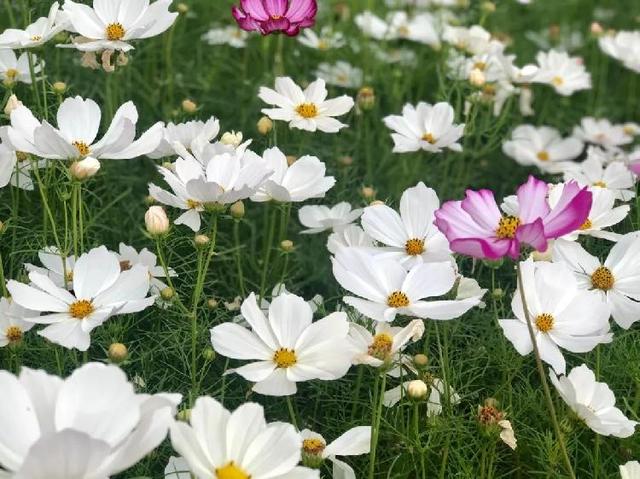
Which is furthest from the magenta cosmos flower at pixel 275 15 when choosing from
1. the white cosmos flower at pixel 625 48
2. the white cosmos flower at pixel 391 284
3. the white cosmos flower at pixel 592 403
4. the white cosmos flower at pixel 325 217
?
the white cosmos flower at pixel 625 48

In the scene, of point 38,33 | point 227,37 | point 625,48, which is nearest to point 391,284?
point 38,33

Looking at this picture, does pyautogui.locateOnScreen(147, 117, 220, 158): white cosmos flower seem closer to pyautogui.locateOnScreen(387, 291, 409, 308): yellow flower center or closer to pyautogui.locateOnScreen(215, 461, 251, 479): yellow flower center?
pyautogui.locateOnScreen(387, 291, 409, 308): yellow flower center

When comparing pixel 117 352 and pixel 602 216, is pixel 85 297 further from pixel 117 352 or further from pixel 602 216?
pixel 602 216

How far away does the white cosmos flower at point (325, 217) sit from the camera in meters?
1.46

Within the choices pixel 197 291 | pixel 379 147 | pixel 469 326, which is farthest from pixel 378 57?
pixel 197 291

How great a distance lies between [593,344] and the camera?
1133 mm

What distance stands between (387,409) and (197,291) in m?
0.31

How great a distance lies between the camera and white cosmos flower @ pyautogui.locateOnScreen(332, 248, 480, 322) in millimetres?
1124

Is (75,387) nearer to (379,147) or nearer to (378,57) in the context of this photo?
(379,147)

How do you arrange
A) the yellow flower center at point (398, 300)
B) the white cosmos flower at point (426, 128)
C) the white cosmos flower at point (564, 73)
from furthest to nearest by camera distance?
the white cosmos flower at point (564, 73)
the white cosmos flower at point (426, 128)
the yellow flower center at point (398, 300)

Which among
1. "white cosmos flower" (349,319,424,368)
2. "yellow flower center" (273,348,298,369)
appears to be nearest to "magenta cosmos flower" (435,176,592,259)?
"white cosmos flower" (349,319,424,368)

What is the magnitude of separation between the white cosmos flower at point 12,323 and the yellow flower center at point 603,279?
28.7 inches

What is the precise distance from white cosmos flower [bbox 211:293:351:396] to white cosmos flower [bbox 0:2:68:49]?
54 centimetres

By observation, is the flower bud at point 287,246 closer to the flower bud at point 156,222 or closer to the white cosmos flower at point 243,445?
the flower bud at point 156,222
